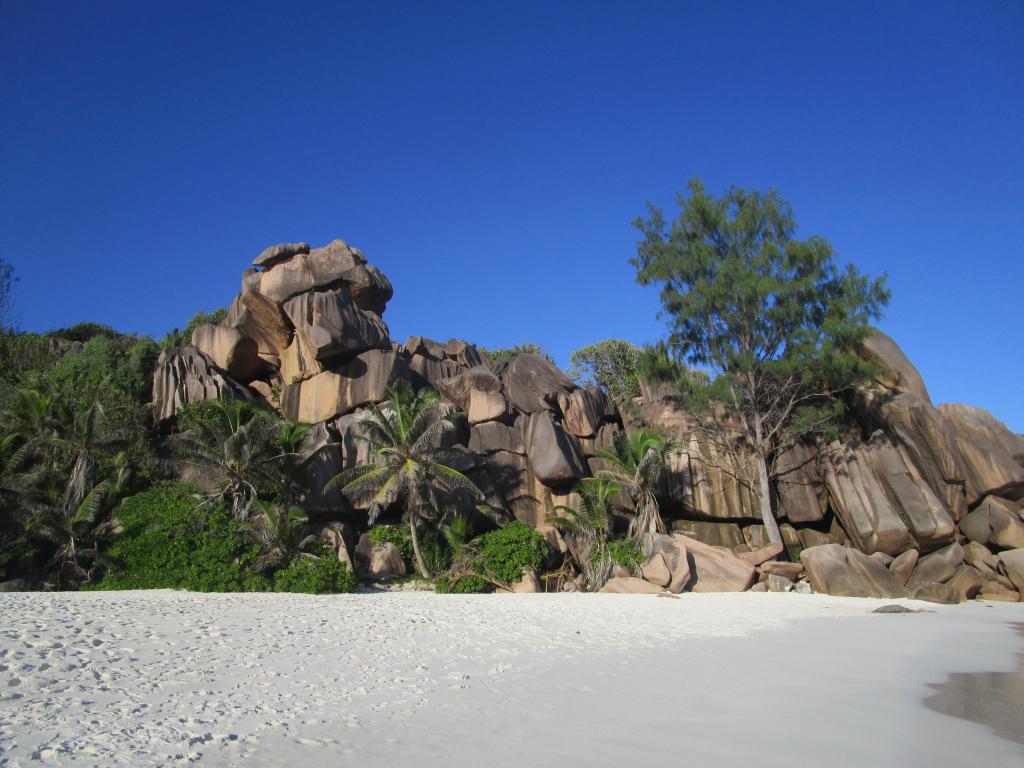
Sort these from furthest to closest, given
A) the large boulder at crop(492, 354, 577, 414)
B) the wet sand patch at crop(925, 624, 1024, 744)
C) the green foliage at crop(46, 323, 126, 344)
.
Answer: the green foliage at crop(46, 323, 126, 344) < the large boulder at crop(492, 354, 577, 414) < the wet sand patch at crop(925, 624, 1024, 744)

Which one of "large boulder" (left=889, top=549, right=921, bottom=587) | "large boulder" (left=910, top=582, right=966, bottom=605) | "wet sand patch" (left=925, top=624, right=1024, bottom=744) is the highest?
"large boulder" (left=889, top=549, right=921, bottom=587)

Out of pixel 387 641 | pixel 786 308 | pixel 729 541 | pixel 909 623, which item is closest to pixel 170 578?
pixel 387 641

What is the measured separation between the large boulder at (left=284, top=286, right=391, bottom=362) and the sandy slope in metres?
18.8

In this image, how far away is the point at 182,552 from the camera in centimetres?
2073

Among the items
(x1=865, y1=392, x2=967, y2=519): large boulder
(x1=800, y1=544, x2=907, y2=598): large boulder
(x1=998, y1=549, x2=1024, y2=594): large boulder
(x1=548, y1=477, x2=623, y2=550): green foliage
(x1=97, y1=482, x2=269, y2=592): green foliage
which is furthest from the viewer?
(x1=548, y1=477, x2=623, y2=550): green foliage

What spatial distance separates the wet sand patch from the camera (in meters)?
6.87

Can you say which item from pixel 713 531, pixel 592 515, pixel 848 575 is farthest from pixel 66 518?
pixel 848 575

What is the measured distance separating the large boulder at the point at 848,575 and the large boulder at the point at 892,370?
996 centimetres

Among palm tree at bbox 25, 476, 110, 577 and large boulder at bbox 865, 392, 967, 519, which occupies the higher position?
large boulder at bbox 865, 392, 967, 519

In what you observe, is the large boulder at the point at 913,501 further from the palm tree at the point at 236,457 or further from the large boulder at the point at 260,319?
the large boulder at the point at 260,319

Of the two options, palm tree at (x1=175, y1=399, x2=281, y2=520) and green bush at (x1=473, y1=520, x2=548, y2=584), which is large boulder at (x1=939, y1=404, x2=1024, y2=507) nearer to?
green bush at (x1=473, y1=520, x2=548, y2=584)

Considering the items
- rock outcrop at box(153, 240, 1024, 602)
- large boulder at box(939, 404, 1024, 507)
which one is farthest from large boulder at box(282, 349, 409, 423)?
large boulder at box(939, 404, 1024, 507)

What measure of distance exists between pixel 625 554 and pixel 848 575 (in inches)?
299

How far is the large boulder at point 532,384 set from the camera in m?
32.5
